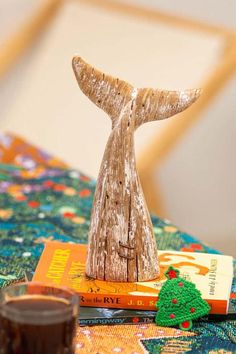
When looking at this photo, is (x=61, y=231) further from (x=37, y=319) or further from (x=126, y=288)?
(x=37, y=319)

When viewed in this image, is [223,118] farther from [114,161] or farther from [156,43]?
[114,161]

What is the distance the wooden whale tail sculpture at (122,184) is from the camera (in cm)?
117

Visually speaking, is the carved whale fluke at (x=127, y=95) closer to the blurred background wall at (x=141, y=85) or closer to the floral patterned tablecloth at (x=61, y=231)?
the floral patterned tablecloth at (x=61, y=231)

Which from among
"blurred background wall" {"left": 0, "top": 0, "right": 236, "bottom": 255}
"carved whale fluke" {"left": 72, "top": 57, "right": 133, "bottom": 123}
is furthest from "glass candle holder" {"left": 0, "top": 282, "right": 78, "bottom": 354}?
"blurred background wall" {"left": 0, "top": 0, "right": 236, "bottom": 255}

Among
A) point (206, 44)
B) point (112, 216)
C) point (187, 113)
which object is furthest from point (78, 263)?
point (206, 44)

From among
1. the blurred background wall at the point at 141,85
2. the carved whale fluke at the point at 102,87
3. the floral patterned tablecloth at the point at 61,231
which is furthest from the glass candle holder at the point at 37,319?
the blurred background wall at the point at 141,85

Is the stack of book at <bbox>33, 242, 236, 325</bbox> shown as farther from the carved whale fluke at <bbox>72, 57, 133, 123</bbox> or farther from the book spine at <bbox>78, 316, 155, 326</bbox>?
the carved whale fluke at <bbox>72, 57, 133, 123</bbox>

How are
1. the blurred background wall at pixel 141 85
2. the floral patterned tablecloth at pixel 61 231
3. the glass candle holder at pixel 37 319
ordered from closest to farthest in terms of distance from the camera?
the glass candle holder at pixel 37 319, the floral patterned tablecloth at pixel 61 231, the blurred background wall at pixel 141 85

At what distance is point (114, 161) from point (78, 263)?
169 mm

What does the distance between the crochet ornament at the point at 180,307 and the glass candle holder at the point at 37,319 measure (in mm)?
202

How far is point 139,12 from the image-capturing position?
3.03 m

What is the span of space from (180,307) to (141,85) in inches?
63.6

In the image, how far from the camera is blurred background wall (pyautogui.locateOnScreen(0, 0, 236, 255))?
8.28 ft

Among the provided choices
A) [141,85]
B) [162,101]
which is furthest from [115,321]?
[141,85]
